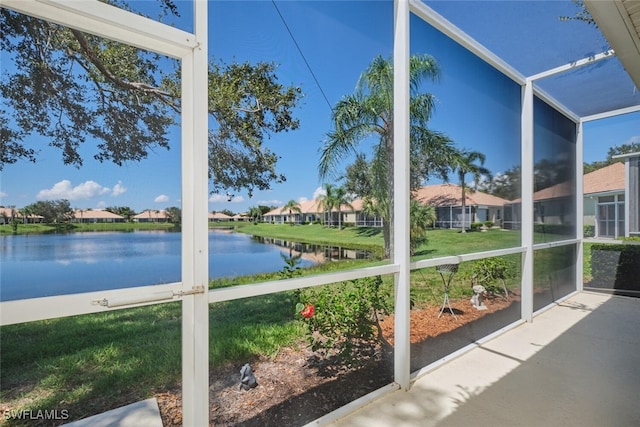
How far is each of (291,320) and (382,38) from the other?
2.14 metres

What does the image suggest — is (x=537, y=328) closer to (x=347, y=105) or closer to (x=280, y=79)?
(x=347, y=105)

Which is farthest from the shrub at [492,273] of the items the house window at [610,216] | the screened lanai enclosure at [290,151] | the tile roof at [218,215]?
the house window at [610,216]

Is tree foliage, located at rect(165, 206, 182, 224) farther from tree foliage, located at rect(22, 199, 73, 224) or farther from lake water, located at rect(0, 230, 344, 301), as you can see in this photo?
tree foliage, located at rect(22, 199, 73, 224)

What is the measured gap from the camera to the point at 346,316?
219 centimetres

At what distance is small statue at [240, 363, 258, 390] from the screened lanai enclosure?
4cm

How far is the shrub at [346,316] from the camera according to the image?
2.05 meters

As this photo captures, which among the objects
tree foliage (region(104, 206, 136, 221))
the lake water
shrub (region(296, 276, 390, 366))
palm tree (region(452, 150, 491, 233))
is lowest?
shrub (region(296, 276, 390, 366))

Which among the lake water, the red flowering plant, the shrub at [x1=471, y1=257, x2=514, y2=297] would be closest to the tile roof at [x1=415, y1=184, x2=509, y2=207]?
the shrub at [x1=471, y1=257, x2=514, y2=297]

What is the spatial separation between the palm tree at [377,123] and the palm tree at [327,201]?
0.35 ft

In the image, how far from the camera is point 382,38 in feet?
7.79

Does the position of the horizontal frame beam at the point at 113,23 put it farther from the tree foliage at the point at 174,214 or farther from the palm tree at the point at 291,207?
the palm tree at the point at 291,207

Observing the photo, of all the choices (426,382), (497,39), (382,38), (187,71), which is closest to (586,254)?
(497,39)

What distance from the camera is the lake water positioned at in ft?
3.55

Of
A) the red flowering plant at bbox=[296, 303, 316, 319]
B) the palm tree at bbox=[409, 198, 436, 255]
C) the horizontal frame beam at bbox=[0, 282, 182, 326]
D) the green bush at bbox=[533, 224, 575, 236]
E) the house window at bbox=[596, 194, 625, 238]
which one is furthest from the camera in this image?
the house window at bbox=[596, 194, 625, 238]
